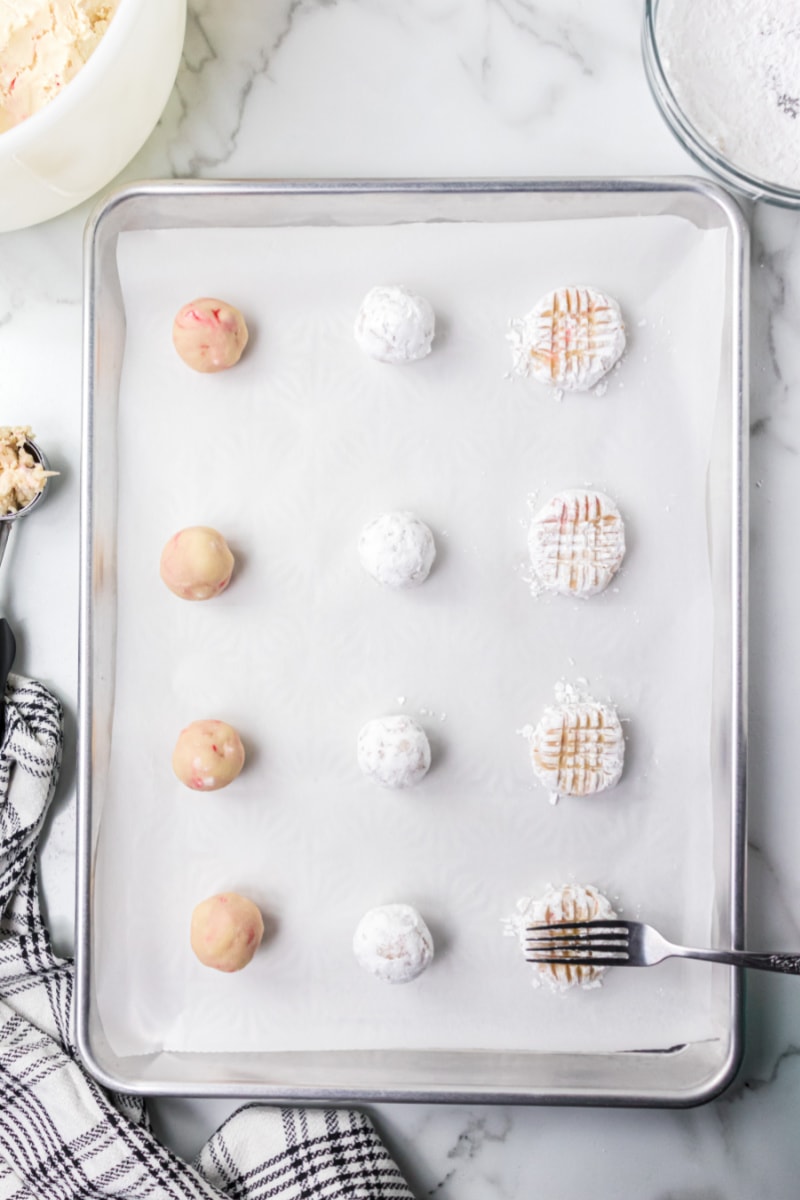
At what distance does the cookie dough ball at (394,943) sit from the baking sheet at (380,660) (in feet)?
0.10

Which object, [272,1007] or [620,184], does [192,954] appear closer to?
[272,1007]

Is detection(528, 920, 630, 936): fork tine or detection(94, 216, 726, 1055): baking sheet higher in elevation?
detection(94, 216, 726, 1055): baking sheet

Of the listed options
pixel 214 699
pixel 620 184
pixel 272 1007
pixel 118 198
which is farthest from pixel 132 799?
pixel 620 184

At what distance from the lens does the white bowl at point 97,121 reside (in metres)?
0.76

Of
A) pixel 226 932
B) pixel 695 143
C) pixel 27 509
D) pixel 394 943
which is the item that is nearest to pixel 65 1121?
pixel 226 932

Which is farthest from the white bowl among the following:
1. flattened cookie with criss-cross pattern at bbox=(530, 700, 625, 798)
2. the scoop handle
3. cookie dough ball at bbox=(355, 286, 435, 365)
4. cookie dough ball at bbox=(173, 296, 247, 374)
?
flattened cookie with criss-cross pattern at bbox=(530, 700, 625, 798)

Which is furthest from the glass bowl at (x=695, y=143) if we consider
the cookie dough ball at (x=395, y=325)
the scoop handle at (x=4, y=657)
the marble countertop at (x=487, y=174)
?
Answer: the scoop handle at (x=4, y=657)

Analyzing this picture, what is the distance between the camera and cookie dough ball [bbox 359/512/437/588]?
34.4 inches

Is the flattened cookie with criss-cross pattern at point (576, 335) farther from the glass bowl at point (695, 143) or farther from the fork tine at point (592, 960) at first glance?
the fork tine at point (592, 960)

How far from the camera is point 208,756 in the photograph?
2.86ft

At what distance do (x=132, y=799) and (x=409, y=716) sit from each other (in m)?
0.27

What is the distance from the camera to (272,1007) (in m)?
0.92

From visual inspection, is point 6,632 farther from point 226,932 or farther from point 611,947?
point 611,947

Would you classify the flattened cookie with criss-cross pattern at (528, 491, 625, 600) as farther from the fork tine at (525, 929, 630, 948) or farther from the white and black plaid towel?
the white and black plaid towel
